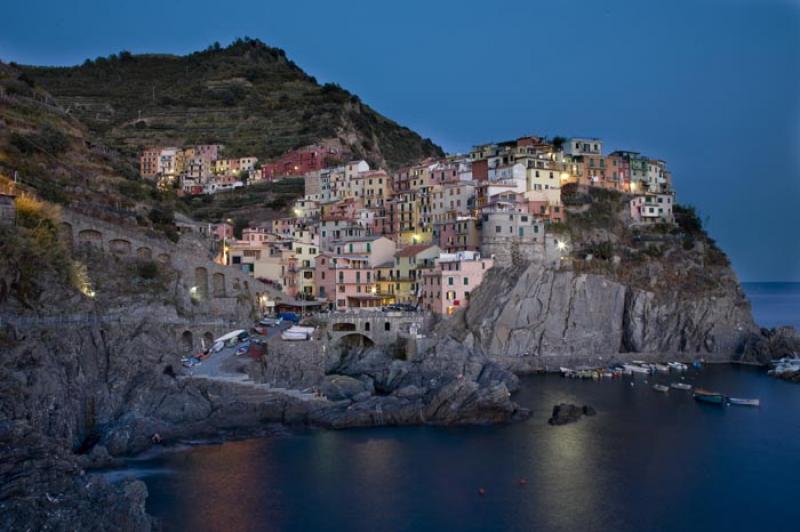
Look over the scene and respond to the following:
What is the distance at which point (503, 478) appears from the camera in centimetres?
2858

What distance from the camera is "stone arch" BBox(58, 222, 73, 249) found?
130 ft

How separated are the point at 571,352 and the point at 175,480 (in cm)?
2863

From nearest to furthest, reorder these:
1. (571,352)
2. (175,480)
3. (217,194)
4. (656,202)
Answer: (175,480) → (571,352) → (656,202) → (217,194)

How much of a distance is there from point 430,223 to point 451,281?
392 inches

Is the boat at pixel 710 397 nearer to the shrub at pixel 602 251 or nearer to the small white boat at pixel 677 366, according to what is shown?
the small white boat at pixel 677 366

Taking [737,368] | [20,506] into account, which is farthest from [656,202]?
[20,506]

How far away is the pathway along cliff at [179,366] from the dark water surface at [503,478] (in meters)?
2.05

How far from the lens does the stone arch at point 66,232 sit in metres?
39.7

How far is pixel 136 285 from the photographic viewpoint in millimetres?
39500

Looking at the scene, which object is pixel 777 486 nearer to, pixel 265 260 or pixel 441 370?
pixel 441 370

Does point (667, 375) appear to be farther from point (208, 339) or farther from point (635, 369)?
point (208, 339)

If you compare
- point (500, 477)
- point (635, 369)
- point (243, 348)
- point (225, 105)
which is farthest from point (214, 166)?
point (500, 477)

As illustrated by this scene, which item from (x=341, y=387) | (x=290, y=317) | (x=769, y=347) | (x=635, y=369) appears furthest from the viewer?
(x=769, y=347)

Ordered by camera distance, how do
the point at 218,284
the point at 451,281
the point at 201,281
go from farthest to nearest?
1. the point at 451,281
2. the point at 218,284
3. the point at 201,281
